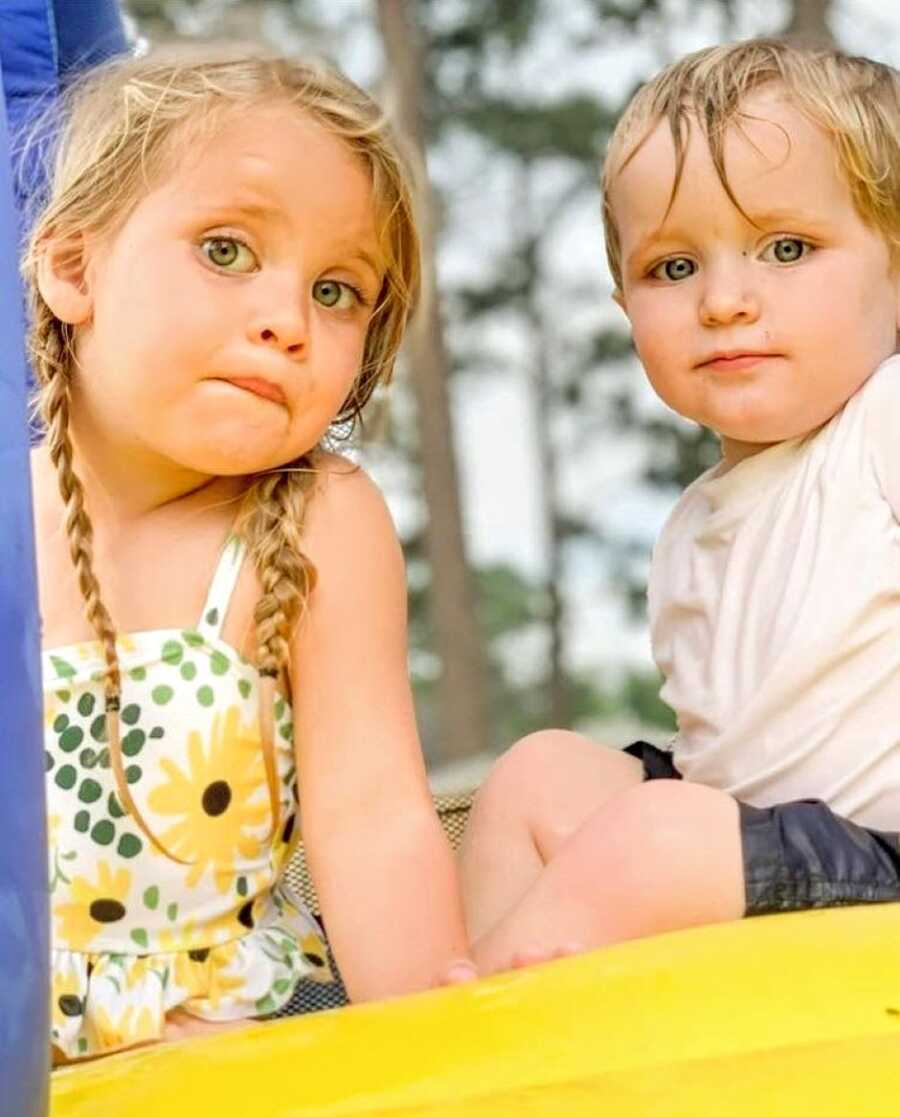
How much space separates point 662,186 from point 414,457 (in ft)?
28.6

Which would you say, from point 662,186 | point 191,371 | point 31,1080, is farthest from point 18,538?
point 662,186

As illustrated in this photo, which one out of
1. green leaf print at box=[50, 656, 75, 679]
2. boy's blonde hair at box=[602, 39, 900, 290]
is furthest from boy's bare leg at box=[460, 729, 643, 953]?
boy's blonde hair at box=[602, 39, 900, 290]

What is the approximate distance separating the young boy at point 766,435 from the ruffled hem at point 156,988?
6.8 inches

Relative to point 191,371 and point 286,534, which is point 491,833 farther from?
point 191,371

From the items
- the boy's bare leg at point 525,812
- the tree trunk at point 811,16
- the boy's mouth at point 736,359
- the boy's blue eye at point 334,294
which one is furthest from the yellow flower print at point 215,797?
the tree trunk at point 811,16

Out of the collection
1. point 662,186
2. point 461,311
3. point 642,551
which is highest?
point 461,311

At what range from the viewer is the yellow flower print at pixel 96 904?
4.85ft

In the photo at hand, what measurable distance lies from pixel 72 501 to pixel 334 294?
0.85 feet

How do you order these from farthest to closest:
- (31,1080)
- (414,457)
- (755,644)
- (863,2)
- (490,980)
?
(414,457) < (863,2) < (755,644) < (490,980) < (31,1080)

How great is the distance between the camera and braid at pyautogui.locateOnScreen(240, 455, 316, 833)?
146 centimetres

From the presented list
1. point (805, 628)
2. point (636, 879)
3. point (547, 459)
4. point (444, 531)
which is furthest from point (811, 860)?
point (547, 459)

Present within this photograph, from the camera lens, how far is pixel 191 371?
4.74 ft

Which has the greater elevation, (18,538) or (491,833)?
(18,538)

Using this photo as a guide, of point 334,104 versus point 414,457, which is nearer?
point 334,104
